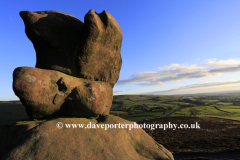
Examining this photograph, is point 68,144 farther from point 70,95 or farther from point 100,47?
point 100,47

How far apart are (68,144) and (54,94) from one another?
4034 mm

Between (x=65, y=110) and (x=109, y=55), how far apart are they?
21.5 feet

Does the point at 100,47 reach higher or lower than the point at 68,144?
higher

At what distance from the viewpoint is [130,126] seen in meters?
12.0

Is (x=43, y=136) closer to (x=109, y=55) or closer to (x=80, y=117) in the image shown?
(x=80, y=117)

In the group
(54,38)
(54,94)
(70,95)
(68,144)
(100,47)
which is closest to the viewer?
(68,144)

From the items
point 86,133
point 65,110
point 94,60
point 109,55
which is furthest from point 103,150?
point 109,55

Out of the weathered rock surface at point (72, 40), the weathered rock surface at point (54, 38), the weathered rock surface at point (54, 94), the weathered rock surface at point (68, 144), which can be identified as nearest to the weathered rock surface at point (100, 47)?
the weathered rock surface at point (72, 40)

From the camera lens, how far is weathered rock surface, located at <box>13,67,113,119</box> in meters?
9.02

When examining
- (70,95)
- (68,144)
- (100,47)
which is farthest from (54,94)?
(100,47)

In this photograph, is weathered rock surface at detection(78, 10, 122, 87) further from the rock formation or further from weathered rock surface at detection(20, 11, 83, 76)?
weathered rock surface at detection(20, 11, 83, 76)

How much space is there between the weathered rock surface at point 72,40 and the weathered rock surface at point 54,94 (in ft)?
4.61

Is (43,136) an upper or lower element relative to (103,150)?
upper

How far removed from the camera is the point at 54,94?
993cm
